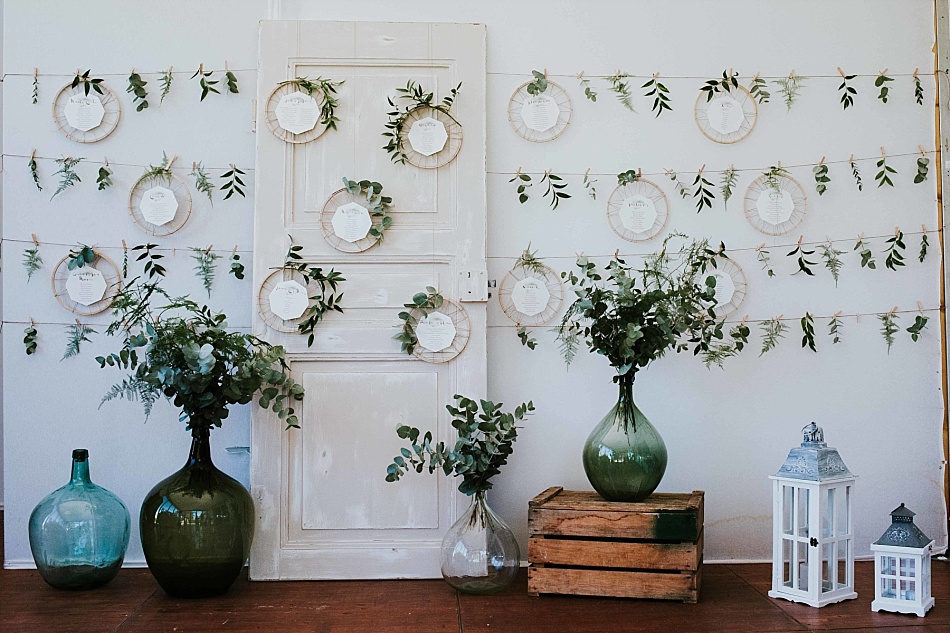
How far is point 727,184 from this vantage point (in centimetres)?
294

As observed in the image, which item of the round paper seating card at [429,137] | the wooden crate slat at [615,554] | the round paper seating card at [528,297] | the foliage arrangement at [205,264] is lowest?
the wooden crate slat at [615,554]

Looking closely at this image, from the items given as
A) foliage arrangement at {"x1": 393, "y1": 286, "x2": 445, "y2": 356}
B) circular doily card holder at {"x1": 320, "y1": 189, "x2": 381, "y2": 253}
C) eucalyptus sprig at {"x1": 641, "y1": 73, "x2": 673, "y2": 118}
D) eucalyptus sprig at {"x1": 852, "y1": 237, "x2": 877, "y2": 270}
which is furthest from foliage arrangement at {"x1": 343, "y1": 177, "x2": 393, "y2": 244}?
eucalyptus sprig at {"x1": 852, "y1": 237, "x2": 877, "y2": 270}

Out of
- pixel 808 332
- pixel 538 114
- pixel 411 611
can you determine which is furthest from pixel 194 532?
pixel 808 332

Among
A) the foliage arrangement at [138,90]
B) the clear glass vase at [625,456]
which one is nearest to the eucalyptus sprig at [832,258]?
the clear glass vase at [625,456]

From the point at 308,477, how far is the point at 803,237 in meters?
1.86

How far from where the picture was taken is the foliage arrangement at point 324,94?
110 inches

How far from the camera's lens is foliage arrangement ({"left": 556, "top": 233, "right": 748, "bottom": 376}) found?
8.34 feet

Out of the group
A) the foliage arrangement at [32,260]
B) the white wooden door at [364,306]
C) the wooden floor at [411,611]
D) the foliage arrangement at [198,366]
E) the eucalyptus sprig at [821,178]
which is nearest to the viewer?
the wooden floor at [411,611]

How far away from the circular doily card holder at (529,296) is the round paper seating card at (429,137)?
0.48 metres

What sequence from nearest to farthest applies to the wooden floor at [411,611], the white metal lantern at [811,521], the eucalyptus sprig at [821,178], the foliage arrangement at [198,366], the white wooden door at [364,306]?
the wooden floor at [411,611], the white metal lantern at [811,521], the foliage arrangement at [198,366], the white wooden door at [364,306], the eucalyptus sprig at [821,178]

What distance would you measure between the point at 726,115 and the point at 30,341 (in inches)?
97.1

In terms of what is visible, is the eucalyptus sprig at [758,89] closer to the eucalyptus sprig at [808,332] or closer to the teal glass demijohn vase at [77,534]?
the eucalyptus sprig at [808,332]

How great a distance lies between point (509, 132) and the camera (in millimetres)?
2924

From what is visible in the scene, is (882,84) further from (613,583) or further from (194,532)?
(194,532)
